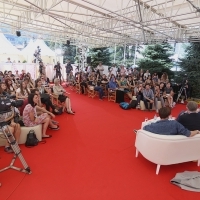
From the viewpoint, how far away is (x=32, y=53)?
1498 centimetres

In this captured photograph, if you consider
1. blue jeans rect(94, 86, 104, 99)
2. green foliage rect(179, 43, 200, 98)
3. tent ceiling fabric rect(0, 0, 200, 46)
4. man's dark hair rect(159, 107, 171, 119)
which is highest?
tent ceiling fabric rect(0, 0, 200, 46)

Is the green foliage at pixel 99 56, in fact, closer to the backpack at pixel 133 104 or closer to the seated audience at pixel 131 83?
the seated audience at pixel 131 83

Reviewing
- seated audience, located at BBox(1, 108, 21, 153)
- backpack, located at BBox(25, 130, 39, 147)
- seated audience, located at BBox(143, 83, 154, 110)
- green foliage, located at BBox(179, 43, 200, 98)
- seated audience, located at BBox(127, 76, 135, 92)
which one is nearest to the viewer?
seated audience, located at BBox(1, 108, 21, 153)

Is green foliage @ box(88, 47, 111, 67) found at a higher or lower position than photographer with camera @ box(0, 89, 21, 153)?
higher

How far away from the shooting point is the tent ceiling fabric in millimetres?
6664

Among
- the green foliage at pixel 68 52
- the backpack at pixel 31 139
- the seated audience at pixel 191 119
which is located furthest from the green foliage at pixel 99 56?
the seated audience at pixel 191 119

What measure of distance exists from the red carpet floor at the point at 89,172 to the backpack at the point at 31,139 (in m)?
0.11

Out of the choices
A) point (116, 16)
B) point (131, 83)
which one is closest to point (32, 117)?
point (131, 83)

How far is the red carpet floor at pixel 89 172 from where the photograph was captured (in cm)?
229

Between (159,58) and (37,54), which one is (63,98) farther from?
(37,54)

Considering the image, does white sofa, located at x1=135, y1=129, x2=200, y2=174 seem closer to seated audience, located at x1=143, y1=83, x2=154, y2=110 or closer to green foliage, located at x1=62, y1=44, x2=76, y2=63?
seated audience, located at x1=143, y1=83, x2=154, y2=110

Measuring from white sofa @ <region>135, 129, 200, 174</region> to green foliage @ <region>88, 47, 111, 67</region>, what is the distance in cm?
1433

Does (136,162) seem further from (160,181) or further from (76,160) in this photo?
(76,160)

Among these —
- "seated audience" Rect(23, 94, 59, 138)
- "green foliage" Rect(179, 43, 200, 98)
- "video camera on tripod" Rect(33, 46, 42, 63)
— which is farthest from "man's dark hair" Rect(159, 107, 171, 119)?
"video camera on tripod" Rect(33, 46, 42, 63)
